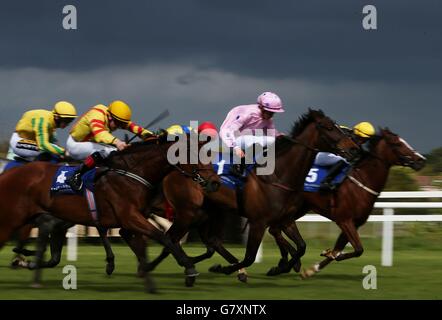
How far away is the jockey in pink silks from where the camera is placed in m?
9.92

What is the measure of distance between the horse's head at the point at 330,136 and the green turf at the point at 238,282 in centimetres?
142

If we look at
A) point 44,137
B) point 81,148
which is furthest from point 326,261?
point 44,137

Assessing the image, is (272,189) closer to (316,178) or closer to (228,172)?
(228,172)

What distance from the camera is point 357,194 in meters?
10.6

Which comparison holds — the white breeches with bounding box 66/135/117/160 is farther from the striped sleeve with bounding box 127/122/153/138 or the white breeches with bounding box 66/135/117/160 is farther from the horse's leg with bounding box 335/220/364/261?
the horse's leg with bounding box 335/220/364/261

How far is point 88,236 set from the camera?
1488 cm

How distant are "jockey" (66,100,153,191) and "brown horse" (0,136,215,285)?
0.15 meters

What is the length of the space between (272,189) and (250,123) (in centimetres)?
105

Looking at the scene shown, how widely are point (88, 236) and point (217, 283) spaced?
562cm

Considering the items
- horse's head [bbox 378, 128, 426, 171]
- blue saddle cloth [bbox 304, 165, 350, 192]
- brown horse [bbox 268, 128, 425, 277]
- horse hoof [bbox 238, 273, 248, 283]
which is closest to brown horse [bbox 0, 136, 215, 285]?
horse hoof [bbox 238, 273, 248, 283]

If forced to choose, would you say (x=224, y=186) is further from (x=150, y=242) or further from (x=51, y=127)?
(x=150, y=242)

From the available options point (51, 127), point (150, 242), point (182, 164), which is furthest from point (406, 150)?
→ point (150, 242)

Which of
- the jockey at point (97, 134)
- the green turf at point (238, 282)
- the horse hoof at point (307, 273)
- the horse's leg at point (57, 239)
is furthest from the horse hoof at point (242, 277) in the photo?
the horse's leg at point (57, 239)
